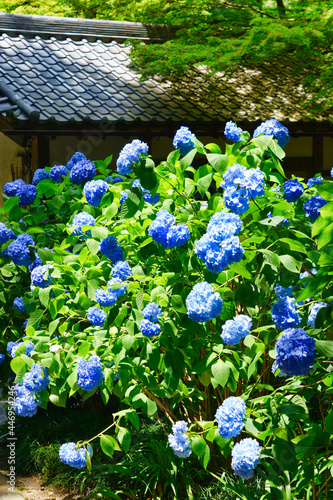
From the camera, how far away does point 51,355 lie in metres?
2.94

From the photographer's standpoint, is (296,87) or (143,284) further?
(296,87)

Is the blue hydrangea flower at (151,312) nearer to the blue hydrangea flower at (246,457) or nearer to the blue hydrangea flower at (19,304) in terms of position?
the blue hydrangea flower at (246,457)

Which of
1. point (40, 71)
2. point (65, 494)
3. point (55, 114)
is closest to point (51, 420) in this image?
point (65, 494)

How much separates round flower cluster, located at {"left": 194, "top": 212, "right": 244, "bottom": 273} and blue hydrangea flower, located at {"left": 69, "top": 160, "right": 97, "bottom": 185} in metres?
1.82

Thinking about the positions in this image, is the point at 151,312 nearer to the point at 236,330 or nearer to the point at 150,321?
the point at 150,321

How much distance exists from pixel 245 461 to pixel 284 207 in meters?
1.00

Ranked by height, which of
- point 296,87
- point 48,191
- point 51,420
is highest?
point 48,191

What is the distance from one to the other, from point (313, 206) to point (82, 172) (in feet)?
5.98

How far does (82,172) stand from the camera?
389 centimetres

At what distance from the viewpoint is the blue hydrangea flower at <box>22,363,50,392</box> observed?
9.62 ft

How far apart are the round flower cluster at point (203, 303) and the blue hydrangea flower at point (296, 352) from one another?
0.35 m

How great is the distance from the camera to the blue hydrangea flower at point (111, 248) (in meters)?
2.87

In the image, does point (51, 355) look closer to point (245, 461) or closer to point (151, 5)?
point (245, 461)

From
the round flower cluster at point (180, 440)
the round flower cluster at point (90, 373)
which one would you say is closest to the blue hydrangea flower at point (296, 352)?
the round flower cluster at point (180, 440)
